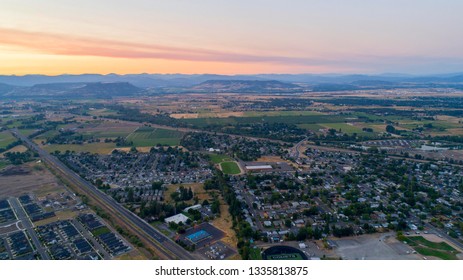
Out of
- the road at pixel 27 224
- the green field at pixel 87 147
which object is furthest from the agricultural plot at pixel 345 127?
the road at pixel 27 224

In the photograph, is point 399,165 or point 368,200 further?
point 399,165

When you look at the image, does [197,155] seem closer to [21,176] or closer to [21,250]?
[21,176]

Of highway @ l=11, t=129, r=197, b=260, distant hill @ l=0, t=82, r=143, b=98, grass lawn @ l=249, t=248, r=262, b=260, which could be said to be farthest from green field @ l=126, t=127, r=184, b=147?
distant hill @ l=0, t=82, r=143, b=98

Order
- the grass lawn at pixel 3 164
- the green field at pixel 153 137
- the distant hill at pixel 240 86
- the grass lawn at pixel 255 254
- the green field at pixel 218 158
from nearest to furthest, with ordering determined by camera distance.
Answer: the grass lawn at pixel 255 254 < the grass lawn at pixel 3 164 < the green field at pixel 218 158 < the green field at pixel 153 137 < the distant hill at pixel 240 86

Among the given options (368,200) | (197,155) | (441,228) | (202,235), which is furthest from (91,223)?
(441,228)

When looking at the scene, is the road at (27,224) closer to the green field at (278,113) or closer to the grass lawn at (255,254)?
the grass lawn at (255,254)

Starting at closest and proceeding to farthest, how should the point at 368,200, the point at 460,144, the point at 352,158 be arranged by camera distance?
the point at 368,200, the point at 352,158, the point at 460,144
